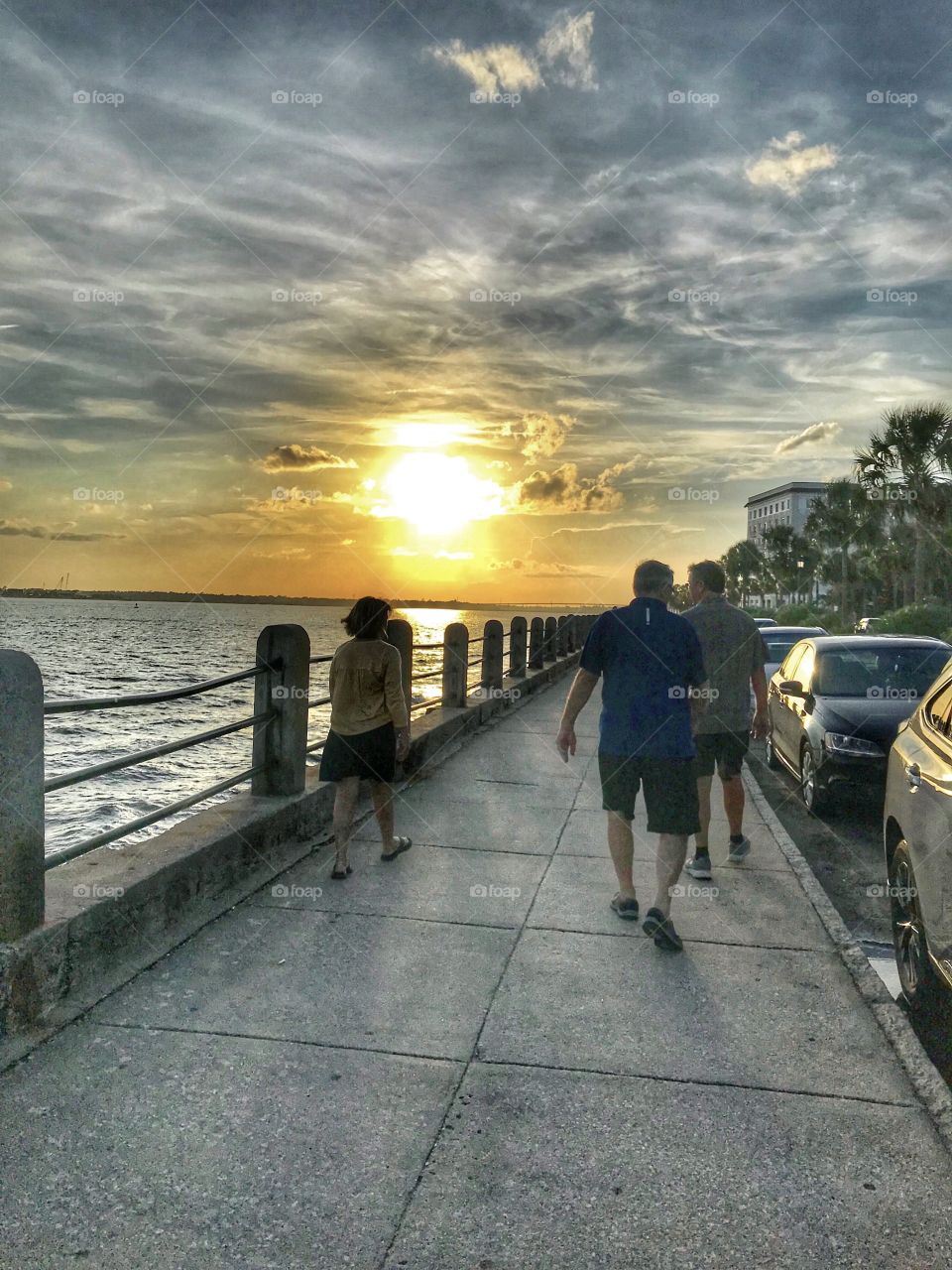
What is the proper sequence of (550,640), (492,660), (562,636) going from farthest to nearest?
(562,636) < (550,640) < (492,660)

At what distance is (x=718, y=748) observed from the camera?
7098 millimetres

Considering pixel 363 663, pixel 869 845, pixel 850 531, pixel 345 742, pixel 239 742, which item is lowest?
pixel 239 742

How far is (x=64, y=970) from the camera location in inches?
171

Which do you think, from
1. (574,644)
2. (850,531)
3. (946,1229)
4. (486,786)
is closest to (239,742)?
(574,644)

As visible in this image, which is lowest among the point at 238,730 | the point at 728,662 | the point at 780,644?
the point at 238,730

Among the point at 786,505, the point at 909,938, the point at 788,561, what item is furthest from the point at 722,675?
the point at 786,505

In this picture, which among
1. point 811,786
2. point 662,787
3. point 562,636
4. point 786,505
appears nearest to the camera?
point 662,787

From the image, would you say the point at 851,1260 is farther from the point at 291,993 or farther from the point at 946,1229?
the point at 291,993

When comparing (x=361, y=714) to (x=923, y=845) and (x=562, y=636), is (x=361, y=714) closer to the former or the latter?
(x=923, y=845)

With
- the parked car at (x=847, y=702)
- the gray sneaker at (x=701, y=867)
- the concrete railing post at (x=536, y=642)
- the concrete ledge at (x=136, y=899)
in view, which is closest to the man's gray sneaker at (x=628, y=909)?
the gray sneaker at (x=701, y=867)

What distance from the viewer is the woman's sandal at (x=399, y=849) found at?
689 cm

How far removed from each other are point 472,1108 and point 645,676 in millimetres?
2475

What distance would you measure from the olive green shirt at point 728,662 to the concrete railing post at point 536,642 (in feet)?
54.7

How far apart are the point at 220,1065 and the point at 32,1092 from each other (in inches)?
24.4
